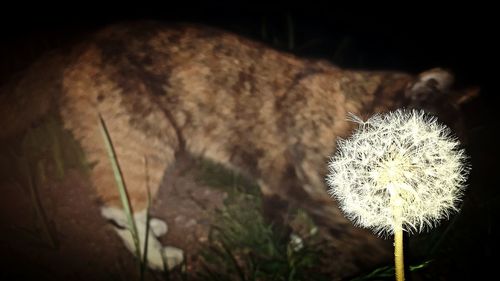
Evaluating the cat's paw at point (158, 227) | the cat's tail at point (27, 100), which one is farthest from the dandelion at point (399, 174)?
the cat's tail at point (27, 100)

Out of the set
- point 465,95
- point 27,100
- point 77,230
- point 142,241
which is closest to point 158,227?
point 142,241

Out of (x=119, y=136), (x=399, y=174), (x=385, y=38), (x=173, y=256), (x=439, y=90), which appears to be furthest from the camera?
(x=385, y=38)

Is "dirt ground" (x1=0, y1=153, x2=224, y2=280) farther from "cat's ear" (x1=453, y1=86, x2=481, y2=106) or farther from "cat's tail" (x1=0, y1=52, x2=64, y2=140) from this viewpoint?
"cat's ear" (x1=453, y1=86, x2=481, y2=106)

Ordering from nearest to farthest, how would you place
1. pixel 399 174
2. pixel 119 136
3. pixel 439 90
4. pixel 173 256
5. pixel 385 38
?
1. pixel 399 174
2. pixel 119 136
3. pixel 173 256
4. pixel 439 90
5. pixel 385 38

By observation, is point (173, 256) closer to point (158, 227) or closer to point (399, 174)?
point (158, 227)

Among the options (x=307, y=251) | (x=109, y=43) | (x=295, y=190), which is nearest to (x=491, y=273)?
(x=307, y=251)

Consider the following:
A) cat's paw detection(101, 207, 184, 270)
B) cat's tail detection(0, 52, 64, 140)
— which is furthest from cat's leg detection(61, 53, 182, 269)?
cat's tail detection(0, 52, 64, 140)

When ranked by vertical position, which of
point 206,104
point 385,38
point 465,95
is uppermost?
point 385,38
